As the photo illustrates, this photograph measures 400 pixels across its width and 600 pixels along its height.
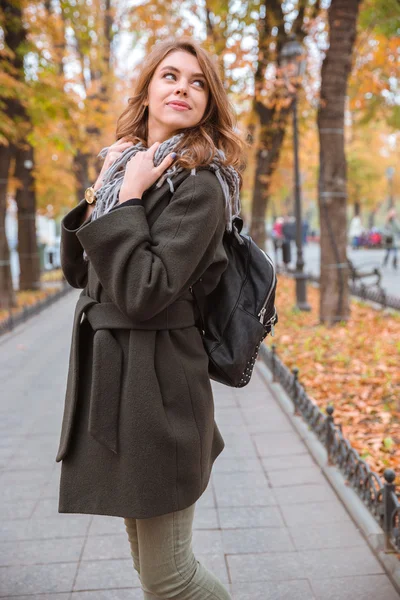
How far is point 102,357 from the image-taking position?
6.21 feet

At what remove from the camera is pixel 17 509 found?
4133mm

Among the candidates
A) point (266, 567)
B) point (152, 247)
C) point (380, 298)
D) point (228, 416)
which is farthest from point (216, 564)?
point (380, 298)

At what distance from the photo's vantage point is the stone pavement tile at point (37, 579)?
10.4 ft

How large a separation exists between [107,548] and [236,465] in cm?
147

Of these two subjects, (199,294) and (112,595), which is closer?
(199,294)

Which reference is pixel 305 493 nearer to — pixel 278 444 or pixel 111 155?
pixel 278 444

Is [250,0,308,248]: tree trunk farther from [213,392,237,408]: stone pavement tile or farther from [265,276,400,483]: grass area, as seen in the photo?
[213,392,237,408]: stone pavement tile

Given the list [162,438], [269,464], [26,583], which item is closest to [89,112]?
[269,464]

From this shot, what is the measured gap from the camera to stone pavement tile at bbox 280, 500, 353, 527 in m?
3.84

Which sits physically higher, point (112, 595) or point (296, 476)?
point (112, 595)

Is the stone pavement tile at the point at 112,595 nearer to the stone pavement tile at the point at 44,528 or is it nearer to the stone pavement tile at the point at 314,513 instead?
the stone pavement tile at the point at 44,528

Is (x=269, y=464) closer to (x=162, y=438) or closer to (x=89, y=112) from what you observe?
(x=162, y=438)

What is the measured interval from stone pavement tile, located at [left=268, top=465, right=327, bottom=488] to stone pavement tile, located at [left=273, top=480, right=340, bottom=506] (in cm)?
6

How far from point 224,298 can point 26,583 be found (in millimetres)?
2079
